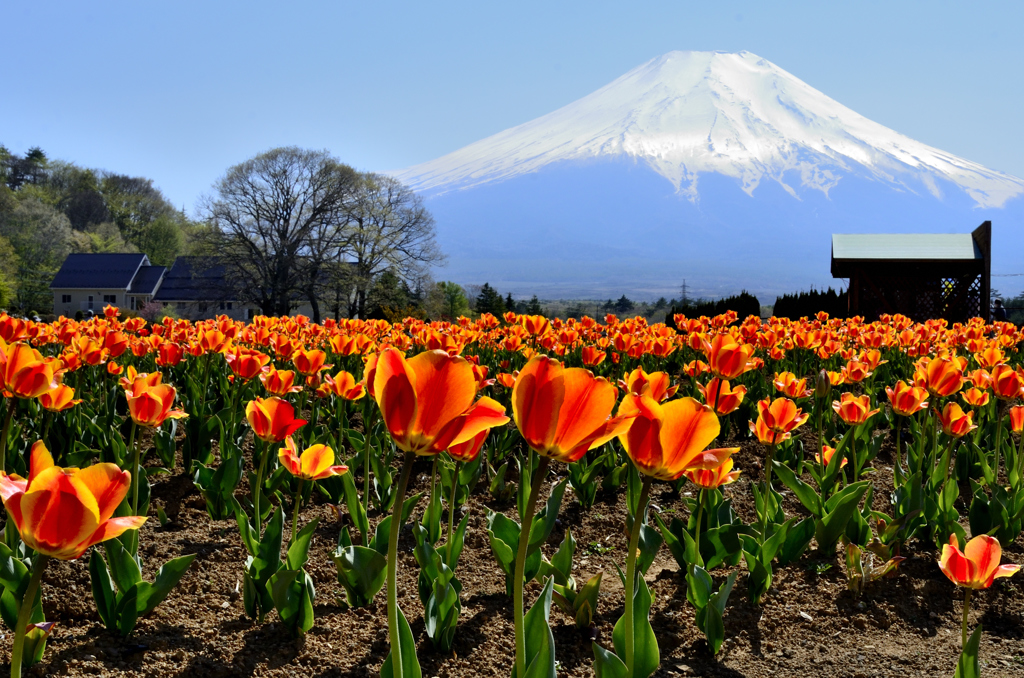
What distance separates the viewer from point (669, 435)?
131cm

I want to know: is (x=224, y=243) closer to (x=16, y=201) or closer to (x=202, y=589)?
(x=16, y=201)

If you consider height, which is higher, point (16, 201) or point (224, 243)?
point (16, 201)

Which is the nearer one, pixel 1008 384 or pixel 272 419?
pixel 272 419

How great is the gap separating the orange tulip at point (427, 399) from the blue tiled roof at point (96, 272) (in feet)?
213

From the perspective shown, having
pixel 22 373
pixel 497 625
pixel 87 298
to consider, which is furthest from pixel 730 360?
pixel 87 298

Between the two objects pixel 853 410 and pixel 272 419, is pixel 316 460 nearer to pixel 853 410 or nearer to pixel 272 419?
pixel 272 419

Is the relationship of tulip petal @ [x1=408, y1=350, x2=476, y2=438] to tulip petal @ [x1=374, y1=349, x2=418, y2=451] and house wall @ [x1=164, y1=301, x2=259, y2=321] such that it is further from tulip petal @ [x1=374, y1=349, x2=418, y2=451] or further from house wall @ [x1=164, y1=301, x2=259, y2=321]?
house wall @ [x1=164, y1=301, x2=259, y2=321]

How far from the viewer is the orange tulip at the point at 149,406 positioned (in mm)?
2375

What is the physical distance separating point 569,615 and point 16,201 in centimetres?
6823

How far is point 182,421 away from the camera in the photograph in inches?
191

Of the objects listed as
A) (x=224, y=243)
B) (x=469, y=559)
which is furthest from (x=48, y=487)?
(x=224, y=243)

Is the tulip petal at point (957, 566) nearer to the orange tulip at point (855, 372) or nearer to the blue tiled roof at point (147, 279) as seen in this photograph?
the orange tulip at point (855, 372)

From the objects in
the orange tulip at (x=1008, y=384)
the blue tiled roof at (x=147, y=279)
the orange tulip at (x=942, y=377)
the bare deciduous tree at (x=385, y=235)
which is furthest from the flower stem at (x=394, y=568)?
the blue tiled roof at (x=147, y=279)

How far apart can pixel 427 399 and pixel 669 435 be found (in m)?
0.45
